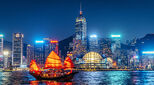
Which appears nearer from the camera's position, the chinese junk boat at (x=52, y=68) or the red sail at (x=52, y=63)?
the chinese junk boat at (x=52, y=68)

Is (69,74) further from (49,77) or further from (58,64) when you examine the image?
(58,64)

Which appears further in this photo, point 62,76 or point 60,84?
point 62,76

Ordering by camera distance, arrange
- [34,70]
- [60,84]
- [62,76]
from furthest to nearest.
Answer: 1. [34,70]
2. [62,76]
3. [60,84]

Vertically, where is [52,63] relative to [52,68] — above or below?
above

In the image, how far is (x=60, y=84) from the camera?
87688mm

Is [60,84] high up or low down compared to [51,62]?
down

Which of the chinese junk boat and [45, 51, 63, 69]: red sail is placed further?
[45, 51, 63, 69]: red sail

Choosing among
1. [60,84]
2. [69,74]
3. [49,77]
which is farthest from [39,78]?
[60,84]

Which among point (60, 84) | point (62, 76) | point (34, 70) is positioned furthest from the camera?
point (34, 70)

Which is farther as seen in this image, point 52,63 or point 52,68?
point 52,63

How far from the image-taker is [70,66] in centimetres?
11950

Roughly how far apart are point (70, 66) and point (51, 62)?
361 inches

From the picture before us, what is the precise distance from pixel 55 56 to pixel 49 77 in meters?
22.0

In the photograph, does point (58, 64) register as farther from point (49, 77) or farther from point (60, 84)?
point (60, 84)
